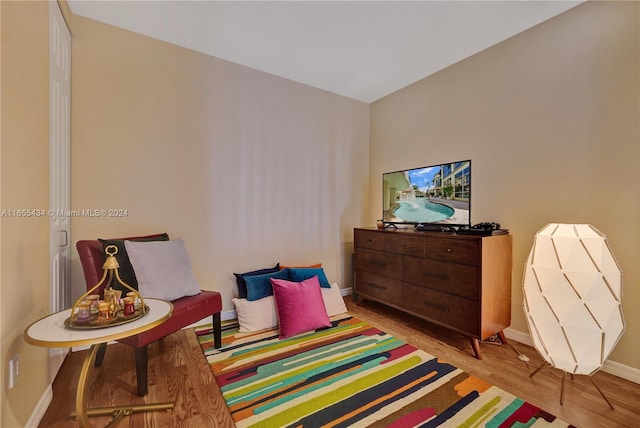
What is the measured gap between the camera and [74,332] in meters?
1.27

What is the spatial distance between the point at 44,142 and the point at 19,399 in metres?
1.33

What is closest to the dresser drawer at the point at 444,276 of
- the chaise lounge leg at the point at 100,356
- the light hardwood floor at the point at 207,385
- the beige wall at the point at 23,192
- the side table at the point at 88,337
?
the light hardwood floor at the point at 207,385

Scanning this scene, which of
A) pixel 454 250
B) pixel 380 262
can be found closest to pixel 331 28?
pixel 454 250

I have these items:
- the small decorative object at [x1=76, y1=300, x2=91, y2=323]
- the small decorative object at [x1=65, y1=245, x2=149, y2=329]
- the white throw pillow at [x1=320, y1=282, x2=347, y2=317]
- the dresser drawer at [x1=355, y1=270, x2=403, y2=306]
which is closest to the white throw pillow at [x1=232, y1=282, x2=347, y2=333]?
the white throw pillow at [x1=320, y1=282, x2=347, y2=317]

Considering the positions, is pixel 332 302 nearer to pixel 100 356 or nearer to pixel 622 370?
pixel 100 356

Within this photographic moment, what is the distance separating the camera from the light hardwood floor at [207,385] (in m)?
1.57

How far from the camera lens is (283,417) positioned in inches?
62.2

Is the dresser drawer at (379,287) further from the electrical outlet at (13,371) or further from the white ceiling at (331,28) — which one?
the electrical outlet at (13,371)

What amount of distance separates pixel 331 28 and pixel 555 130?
1.96 m

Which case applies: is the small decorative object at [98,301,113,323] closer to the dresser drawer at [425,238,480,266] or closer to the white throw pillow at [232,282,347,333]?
the white throw pillow at [232,282,347,333]

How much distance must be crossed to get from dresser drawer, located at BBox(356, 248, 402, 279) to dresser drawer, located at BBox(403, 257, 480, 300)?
0.33 ft

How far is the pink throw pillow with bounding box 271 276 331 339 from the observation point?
2.54 metres

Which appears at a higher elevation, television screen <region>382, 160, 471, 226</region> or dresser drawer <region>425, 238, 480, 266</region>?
television screen <region>382, 160, 471, 226</region>

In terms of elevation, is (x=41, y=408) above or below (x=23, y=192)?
below
